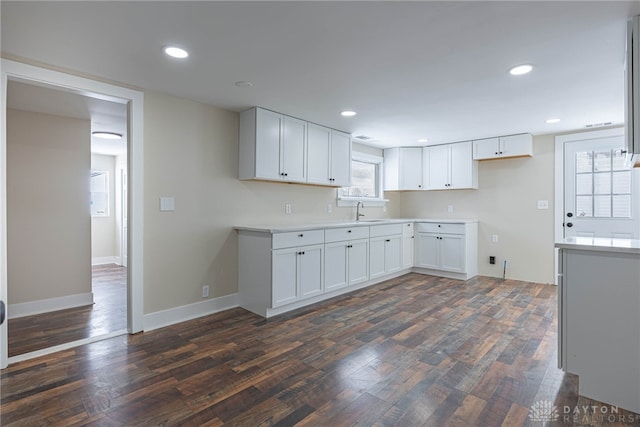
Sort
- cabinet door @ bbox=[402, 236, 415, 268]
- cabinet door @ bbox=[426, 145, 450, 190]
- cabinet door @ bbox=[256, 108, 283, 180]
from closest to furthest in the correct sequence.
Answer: cabinet door @ bbox=[256, 108, 283, 180], cabinet door @ bbox=[402, 236, 415, 268], cabinet door @ bbox=[426, 145, 450, 190]

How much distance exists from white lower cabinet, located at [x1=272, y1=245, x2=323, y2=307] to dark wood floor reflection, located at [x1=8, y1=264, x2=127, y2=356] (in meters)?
1.55

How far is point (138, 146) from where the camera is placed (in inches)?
120

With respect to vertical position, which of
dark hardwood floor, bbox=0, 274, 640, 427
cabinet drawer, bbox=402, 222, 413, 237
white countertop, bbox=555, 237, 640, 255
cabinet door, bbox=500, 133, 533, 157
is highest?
cabinet door, bbox=500, 133, 533, 157

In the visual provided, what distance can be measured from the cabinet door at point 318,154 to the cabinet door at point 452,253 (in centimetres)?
222

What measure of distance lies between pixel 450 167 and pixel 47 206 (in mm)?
5673

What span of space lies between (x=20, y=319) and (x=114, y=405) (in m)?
2.46

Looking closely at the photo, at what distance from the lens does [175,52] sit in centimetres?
234

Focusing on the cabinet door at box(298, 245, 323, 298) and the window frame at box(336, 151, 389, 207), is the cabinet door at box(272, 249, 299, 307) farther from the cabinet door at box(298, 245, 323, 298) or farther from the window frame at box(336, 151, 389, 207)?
the window frame at box(336, 151, 389, 207)

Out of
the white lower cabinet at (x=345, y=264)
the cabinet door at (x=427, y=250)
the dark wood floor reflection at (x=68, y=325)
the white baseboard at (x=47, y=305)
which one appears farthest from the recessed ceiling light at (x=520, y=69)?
the white baseboard at (x=47, y=305)

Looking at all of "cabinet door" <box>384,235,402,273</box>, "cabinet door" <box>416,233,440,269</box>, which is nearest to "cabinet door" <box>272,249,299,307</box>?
"cabinet door" <box>384,235,402,273</box>

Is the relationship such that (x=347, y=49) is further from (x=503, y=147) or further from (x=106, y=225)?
(x=106, y=225)

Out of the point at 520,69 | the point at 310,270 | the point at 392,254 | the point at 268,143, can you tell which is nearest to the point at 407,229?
the point at 392,254

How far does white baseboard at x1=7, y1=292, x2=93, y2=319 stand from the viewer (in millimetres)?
3520

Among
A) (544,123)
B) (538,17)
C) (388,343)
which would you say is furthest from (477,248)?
(538,17)
